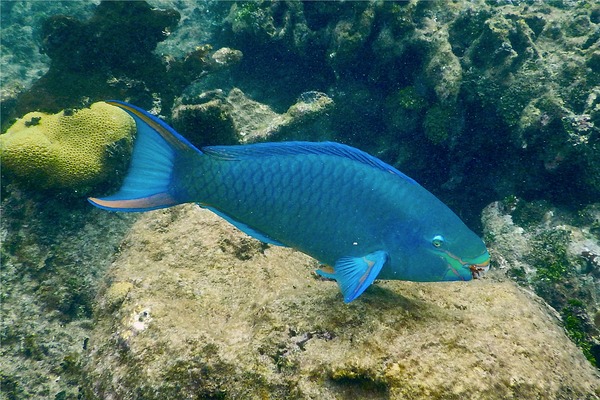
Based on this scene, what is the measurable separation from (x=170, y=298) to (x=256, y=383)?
103cm

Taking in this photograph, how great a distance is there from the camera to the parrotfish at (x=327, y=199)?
6.86ft

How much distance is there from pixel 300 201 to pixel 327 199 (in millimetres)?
161

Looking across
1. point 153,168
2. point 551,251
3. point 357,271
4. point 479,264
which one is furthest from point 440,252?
point 551,251

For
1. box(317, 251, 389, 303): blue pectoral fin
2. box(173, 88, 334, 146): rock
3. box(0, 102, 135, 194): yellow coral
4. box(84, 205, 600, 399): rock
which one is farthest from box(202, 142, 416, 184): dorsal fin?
→ box(0, 102, 135, 194): yellow coral

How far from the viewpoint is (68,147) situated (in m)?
4.91

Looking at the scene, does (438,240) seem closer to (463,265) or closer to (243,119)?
A: (463,265)

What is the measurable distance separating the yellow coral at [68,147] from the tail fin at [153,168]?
344 cm

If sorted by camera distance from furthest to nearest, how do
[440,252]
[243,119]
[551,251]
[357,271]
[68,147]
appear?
[243,119] < [68,147] < [551,251] < [440,252] < [357,271]

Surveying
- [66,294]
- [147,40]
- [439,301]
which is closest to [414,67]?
[147,40]

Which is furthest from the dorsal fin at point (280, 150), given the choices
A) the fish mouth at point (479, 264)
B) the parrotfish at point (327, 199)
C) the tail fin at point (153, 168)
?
the fish mouth at point (479, 264)

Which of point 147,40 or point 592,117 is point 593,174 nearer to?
point 592,117

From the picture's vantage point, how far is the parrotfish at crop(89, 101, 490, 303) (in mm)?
2090

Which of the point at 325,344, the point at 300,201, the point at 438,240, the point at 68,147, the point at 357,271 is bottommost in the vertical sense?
the point at 68,147

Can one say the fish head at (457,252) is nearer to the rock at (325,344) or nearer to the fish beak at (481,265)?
the fish beak at (481,265)
